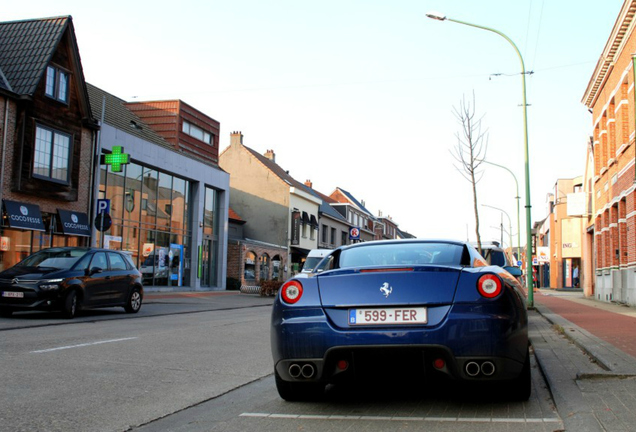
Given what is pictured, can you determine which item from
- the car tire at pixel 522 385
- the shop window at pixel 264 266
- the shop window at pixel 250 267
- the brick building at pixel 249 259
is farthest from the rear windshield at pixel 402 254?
the shop window at pixel 264 266

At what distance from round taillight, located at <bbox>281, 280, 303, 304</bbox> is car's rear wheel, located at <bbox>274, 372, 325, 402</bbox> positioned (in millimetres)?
710

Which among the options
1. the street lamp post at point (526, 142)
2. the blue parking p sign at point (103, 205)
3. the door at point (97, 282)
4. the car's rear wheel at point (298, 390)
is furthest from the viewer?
the blue parking p sign at point (103, 205)

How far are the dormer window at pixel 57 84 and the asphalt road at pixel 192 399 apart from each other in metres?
15.9

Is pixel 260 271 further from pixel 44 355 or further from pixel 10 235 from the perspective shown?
pixel 44 355

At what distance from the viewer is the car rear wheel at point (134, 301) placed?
15.8m

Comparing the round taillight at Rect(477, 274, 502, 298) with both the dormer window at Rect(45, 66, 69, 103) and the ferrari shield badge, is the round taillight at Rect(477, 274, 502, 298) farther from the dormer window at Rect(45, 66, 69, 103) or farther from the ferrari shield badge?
the dormer window at Rect(45, 66, 69, 103)

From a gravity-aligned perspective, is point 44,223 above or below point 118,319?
above

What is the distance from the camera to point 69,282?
1347cm

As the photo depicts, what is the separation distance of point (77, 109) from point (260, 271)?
20313mm

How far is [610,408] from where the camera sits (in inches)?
183

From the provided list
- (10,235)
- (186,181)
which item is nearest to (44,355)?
(10,235)

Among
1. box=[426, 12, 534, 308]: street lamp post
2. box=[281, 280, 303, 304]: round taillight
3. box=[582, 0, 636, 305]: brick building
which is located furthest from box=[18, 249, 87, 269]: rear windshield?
box=[582, 0, 636, 305]: brick building

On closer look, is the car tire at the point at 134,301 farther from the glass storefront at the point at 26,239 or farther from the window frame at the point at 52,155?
the window frame at the point at 52,155

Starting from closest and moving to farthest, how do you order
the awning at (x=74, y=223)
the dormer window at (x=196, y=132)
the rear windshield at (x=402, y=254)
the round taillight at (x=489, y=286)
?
the round taillight at (x=489, y=286), the rear windshield at (x=402, y=254), the awning at (x=74, y=223), the dormer window at (x=196, y=132)
